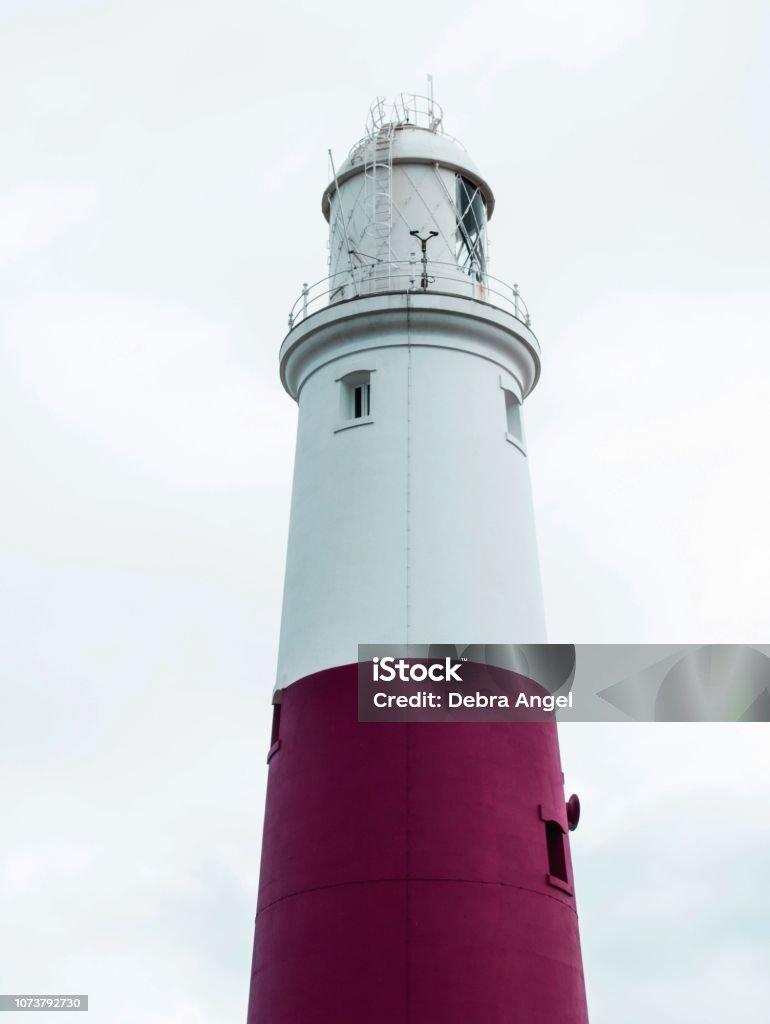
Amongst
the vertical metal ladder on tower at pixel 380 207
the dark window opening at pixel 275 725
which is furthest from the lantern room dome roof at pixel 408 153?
the dark window opening at pixel 275 725

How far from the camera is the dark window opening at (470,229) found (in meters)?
21.0

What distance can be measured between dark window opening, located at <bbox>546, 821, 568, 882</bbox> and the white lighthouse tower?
8.83ft

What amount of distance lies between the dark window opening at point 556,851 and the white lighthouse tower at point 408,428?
8.83ft

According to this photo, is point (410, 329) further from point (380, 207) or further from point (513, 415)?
point (380, 207)

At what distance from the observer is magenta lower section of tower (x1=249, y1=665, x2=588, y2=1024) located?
1462cm

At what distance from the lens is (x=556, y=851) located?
16594 millimetres

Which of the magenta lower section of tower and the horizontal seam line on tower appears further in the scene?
the horizontal seam line on tower

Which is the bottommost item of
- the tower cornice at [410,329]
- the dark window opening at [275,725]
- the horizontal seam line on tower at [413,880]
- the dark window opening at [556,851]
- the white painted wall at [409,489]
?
the horizontal seam line on tower at [413,880]

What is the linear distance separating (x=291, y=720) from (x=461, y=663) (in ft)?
8.54

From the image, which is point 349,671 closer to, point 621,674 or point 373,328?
point 621,674

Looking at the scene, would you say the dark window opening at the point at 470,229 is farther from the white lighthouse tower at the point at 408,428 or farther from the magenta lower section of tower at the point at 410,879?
the magenta lower section of tower at the point at 410,879

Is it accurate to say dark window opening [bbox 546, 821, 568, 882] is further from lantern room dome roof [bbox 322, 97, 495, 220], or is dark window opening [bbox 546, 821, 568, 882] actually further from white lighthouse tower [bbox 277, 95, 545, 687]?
lantern room dome roof [bbox 322, 97, 495, 220]

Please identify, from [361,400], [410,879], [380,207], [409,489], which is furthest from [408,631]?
[380,207]

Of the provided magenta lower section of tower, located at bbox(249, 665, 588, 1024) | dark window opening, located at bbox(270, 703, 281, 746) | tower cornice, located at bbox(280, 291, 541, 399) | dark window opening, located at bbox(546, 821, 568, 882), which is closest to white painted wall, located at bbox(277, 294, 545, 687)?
tower cornice, located at bbox(280, 291, 541, 399)
